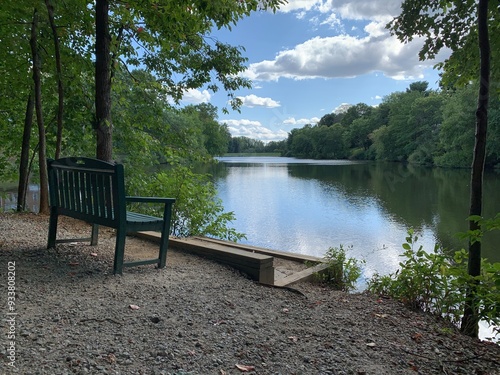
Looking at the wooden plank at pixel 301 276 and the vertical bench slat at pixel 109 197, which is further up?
the vertical bench slat at pixel 109 197

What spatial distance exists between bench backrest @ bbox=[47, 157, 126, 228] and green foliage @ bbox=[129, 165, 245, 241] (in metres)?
2.72

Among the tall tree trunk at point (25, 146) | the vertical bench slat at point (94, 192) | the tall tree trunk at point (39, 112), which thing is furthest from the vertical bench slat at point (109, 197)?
the tall tree trunk at point (25, 146)

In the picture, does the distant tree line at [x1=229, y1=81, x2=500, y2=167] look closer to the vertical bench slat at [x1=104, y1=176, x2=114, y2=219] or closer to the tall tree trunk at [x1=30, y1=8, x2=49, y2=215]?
the vertical bench slat at [x1=104, y1=176, x2=114, y2=219]

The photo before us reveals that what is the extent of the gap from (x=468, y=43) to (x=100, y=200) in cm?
410

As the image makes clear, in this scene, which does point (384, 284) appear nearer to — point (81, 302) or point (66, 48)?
point (81, 302)

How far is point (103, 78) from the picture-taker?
226 inches

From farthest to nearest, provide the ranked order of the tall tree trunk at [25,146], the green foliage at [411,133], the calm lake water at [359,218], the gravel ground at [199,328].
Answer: the green foliage at [411,133]
the calm lake water at [359,218]
the tall tree trunk at [25,146]
the gravel ground at [199,328]

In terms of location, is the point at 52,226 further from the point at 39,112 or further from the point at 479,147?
the point at 479,147

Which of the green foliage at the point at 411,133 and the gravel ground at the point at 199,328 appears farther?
the green foliage at the point at 411,133

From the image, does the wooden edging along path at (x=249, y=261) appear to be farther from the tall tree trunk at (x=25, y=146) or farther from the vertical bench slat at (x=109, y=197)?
the tall tree trunk at (x=25, y=146)

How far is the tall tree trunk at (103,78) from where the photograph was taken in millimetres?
5660

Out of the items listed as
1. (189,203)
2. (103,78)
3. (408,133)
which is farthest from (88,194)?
(408,133)

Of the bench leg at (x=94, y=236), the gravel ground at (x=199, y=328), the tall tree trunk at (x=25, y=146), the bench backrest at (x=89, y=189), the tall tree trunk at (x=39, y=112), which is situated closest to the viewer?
the gravel ground at (x=199, y=328)

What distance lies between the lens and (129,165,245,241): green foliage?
6.70 meters
